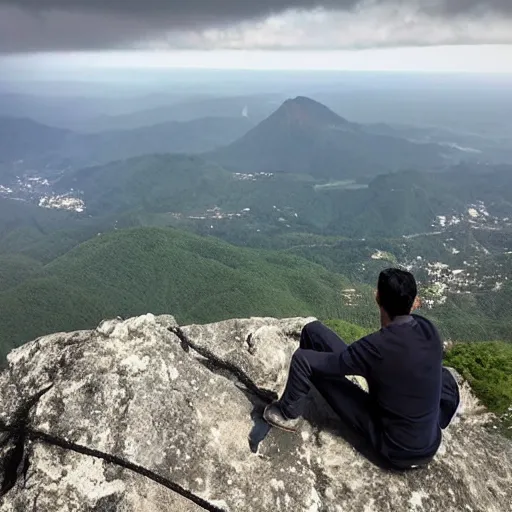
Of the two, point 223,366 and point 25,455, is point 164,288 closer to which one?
point 223,366

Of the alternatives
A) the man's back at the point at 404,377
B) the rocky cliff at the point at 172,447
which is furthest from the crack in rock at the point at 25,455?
the man's back at the point at 404,377

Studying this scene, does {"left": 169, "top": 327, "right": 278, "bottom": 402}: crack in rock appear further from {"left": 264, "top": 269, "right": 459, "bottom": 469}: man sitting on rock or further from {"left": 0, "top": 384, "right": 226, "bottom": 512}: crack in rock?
{"left": 0, "top": 384, "right": 226, "bottom": 512}: crack in rock

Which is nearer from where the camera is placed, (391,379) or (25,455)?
(391,379)

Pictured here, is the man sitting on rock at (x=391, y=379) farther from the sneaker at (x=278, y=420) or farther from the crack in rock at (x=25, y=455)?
the crack in rock at (x=25, y=455)

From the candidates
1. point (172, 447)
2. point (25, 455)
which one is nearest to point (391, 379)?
point (172, 447)

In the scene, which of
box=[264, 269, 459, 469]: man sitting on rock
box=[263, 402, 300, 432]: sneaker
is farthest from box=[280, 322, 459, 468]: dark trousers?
box=[263, 402, 300, 432]: sneaker

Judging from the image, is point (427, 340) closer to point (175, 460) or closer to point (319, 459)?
point (319, 459)

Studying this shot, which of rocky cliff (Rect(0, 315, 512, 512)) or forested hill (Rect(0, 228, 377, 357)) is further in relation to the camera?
forested hill (Rect(0, 228, 377, 357))
